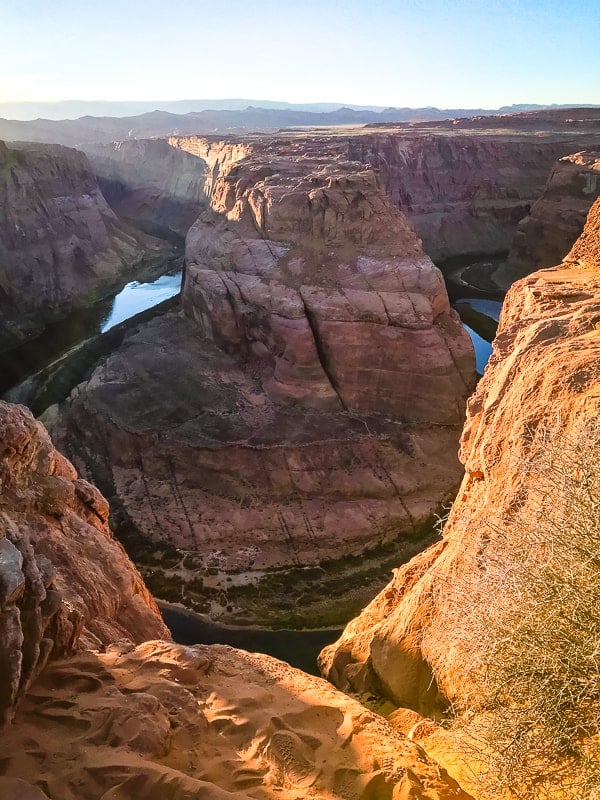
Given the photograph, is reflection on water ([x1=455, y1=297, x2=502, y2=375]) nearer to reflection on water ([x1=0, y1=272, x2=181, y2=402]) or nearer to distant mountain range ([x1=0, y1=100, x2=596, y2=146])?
reflection on water ([x1=0, y1=272, x2=181, y2=402])

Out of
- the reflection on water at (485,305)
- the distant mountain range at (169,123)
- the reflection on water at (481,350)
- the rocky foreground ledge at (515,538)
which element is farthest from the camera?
the distant mountain range at (169,123)

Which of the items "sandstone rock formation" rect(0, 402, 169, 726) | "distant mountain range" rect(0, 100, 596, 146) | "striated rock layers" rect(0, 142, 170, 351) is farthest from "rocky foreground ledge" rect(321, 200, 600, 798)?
"distant mountain range" rect(0, 100, 596, 146)

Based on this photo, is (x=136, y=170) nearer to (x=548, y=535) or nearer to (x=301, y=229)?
(x=301, y=229)

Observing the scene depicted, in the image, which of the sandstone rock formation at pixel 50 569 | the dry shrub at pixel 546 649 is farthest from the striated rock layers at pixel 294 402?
the dry shrub at pixel 546 649

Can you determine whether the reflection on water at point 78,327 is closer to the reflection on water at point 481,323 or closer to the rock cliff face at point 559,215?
the reflection on water at point 481,323

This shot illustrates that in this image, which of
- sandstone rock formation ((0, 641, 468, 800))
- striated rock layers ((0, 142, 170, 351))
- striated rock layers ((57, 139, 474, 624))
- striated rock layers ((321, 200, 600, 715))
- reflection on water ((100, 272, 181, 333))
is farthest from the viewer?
reflection on water ((100, 272, 181, 333))

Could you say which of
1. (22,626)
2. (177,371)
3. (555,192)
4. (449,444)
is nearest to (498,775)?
(22,626)

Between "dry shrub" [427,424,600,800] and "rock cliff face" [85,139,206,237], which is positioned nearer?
"dry shrub" [427,424,600,800]

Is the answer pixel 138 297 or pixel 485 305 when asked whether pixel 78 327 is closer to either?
pixel 138 297
